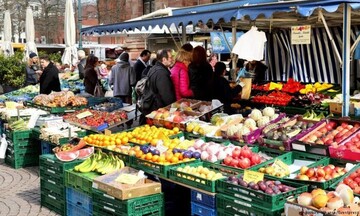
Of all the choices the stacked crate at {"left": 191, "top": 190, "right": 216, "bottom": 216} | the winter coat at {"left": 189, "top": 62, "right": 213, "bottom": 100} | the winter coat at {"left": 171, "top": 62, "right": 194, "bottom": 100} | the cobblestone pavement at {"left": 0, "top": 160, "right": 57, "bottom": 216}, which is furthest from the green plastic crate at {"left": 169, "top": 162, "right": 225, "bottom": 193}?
the winter coat at {"left": 189, "top": 62, "right": 213, "bottom": 100}

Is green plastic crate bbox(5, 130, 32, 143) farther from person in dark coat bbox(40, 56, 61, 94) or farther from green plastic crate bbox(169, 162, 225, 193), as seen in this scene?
green plastic crate bbox(169, 162, 225, 193)

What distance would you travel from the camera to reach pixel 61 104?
10117mm

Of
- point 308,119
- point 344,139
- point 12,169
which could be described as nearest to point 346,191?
point 344,139

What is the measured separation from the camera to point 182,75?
789 cm

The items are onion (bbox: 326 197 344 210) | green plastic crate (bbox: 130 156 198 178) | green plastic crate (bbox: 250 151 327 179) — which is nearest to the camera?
onion (bbox: 326 197 344 210)

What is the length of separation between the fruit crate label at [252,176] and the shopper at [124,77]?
784 cm

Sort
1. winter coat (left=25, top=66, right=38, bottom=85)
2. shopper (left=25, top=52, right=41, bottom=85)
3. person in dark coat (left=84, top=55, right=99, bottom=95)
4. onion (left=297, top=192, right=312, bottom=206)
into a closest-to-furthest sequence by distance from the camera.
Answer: onion (left=297, top=192, right=312, bottom=206)
person in dark coat (left=84, top=55, right=99, bottom=95)
shopper (left=25, top=52, right=41, bottom=85)
winter coat (left=25, top=66, right=38, bottom=85)

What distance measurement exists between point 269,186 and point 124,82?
27.6 feet

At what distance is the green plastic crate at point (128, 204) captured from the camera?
4.81m

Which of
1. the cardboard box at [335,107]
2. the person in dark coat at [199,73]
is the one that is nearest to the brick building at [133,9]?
the person in dark coat at [199,73]

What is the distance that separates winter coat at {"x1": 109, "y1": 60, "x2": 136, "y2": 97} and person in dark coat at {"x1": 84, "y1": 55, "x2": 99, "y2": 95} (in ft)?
1.75

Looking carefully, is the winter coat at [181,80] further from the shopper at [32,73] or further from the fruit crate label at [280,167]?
the shopper at [32,73]

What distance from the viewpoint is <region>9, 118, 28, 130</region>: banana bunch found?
8903 millimetres

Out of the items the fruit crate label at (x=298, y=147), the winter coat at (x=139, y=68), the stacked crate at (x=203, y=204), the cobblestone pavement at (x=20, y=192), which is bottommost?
the cobblestone pavement at (x=20, y=192)
